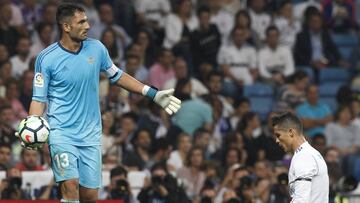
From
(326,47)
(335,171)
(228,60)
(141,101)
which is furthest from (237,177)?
(326,47)

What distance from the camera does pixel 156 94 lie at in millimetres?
11984

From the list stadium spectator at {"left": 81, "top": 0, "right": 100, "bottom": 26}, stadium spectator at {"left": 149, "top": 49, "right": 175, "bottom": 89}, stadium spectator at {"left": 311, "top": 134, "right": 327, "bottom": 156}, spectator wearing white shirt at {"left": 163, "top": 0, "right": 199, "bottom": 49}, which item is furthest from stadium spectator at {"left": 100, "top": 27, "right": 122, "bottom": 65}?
stadium spectator at {"left": 311, "top": 134, "right": 327, "bottom": 156}

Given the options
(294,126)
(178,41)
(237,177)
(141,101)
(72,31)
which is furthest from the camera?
(178,41)

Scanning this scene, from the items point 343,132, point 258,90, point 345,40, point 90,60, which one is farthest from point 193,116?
point 90,60

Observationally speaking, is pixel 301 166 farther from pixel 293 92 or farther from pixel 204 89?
pixel 293 92

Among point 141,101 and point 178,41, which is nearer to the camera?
point 141,101

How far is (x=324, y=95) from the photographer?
2153 centimetres

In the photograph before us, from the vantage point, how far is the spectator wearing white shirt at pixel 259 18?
22.0m

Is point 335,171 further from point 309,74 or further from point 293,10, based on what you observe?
point 293,10

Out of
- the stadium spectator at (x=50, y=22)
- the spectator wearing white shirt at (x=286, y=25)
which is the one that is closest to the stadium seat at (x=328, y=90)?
the spectator wearing white shirt at (x=286, y=25)

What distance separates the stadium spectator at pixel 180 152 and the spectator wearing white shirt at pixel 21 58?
2650 mm

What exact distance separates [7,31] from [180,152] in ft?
11.6

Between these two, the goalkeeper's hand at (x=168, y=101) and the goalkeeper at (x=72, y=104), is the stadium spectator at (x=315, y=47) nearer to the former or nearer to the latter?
the goalkeeper's hand at (x=168, y=101)

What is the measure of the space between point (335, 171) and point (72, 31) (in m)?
6.69
